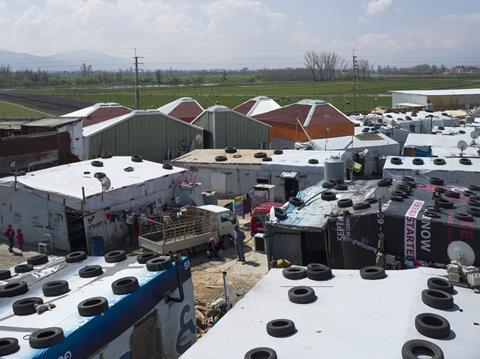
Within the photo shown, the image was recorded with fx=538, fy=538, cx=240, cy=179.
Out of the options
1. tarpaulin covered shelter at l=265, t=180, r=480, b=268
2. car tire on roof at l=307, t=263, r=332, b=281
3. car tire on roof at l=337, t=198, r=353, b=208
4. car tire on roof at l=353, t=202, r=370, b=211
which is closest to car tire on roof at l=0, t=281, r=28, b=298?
car tire on roof at l=307, t=263, r=332, b=281

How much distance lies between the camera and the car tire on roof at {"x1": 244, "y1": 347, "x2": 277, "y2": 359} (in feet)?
24.0

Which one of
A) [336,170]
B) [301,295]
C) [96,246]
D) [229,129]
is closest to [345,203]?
[336,170]

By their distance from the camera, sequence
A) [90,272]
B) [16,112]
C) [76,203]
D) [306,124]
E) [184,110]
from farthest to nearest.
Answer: [16,112], [184,110], [306,124], [76,203], [90,272]

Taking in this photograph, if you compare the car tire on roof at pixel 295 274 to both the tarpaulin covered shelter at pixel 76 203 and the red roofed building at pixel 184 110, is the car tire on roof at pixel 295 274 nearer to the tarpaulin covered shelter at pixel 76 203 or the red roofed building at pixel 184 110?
the tarpaulin covered shelter at pixel 76 203

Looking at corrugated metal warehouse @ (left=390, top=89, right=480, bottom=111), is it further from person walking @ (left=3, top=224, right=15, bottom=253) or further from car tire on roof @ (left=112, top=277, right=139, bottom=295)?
car tire on roof @ (left=112, top=277, right=139, bottom=295)

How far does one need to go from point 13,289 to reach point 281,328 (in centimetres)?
579

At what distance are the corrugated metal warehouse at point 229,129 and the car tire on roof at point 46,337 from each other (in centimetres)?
3464

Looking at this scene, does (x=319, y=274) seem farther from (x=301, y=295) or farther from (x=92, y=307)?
(x=92, y=307)

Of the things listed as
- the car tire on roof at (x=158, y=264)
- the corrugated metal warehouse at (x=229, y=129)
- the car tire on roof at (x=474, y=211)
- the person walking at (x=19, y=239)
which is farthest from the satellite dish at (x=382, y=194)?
the corrugated metal warehouse at (x=229, y=129)

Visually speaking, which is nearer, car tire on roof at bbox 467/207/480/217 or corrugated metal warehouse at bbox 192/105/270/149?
car tire on roof at bbox 467/207/480/217

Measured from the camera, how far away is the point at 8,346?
833 centimetres

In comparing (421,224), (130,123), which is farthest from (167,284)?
(130,123)

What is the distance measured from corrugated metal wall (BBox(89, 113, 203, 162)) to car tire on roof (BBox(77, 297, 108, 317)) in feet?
90.0

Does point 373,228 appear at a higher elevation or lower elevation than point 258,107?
lower
